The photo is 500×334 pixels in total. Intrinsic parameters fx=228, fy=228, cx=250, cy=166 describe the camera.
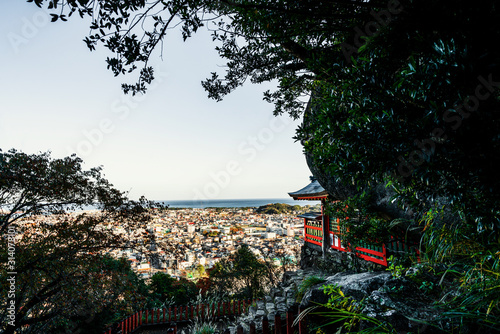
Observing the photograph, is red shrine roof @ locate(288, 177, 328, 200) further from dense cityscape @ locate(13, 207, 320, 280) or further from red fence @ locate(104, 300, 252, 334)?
red fence @ locate(104, 300, 252, 334)

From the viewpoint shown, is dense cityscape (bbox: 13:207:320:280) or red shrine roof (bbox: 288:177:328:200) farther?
red shrine roof (bbox: 288:177:328:200)

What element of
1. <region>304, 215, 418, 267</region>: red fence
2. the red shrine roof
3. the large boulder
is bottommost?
<region>304, 215, 418, 267</region>: red fence

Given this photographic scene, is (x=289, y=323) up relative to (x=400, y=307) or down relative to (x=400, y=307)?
down

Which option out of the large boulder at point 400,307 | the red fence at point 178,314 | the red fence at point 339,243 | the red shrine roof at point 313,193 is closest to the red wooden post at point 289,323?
the large boulder at point 400,307

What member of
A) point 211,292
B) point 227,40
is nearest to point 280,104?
point 227,40

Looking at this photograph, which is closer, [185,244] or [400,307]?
[400,307]

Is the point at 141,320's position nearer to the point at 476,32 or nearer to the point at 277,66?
the point at 277,66

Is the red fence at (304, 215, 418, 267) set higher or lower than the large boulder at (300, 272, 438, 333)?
lower

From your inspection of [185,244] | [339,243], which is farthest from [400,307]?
[339,243]

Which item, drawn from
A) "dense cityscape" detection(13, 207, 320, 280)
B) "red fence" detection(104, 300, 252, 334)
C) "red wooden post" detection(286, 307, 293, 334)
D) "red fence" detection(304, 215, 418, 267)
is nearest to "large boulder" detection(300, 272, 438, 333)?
"red wooden post" detection(286, 307, 293, 334)

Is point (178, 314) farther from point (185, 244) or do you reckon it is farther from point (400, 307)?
point (400, 307)

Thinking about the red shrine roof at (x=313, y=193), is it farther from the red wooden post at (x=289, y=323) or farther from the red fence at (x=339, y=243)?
the red wooden post at (x=289, y=323)

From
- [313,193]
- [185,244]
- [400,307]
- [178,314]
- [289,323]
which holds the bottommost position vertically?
[178,314]

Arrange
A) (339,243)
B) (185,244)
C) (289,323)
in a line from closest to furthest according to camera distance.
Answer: (289,323)
(185,244)
(339,243)
